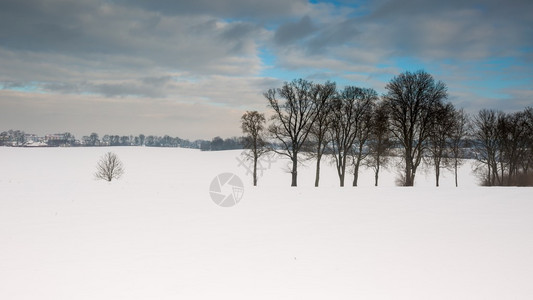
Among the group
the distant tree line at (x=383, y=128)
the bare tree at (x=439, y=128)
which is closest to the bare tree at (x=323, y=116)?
the distant tree line at (x=383, y=128)

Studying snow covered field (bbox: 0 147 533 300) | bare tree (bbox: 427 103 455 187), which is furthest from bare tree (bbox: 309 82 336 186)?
snow covered field (bbox: 0 147 533 300)

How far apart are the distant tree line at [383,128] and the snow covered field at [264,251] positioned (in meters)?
16.0

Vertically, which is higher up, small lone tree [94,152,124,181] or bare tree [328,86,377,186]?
bare tree [328,86,377,186]

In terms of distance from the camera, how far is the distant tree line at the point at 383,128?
1352 inches

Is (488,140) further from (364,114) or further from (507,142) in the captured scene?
(364,114)

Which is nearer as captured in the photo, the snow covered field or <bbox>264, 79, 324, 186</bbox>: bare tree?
the snow covered field

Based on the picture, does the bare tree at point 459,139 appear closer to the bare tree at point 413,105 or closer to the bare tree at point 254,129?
the bare tree at point 413,105

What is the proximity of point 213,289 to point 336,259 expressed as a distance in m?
3.92

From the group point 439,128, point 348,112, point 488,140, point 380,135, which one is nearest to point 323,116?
point 348,112

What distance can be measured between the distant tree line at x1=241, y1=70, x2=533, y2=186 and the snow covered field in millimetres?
15957

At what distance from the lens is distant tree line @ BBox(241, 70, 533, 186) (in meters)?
34.3

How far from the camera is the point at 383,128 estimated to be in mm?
35188

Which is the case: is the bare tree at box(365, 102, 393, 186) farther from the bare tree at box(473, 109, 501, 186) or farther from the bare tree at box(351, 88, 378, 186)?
the bare tree at box(473, 109, 501, 186)

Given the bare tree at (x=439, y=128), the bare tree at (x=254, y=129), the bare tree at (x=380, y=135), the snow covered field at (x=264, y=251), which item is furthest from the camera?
the bare tree at (x=254, y=129)
